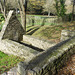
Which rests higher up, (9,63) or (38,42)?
(38,42)

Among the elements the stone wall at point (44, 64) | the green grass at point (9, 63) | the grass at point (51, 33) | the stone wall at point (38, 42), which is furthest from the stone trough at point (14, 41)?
the grass at point (51, 33)

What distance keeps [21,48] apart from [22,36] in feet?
11.1

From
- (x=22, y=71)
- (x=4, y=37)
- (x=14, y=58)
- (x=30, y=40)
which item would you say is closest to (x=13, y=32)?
(x=4, y=37)

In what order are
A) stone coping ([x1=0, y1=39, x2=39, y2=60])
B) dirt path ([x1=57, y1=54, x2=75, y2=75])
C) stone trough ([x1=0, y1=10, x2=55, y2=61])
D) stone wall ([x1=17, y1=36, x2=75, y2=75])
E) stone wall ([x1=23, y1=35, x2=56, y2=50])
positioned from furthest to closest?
stone wall ([x1=23, y1=35, x2=56, y2=50]) < stone trough ([x1=0, y1=10, x2=55, y2=61]) < stone coping ([x1=0, y1=39, x2=39, y2=60]) < dirt path ([x1=57, y1=54, x2=75, y2=75]) < stone wall ([x1=17, y1=36, x2=75, y2=75])

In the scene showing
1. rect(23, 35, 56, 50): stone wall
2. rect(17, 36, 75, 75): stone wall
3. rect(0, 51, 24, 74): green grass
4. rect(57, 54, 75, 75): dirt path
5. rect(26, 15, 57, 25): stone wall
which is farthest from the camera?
rect(26, 15, 57, 25): stone wall

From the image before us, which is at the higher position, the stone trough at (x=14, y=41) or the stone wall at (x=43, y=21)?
the stone wall at (x=43, y=21)

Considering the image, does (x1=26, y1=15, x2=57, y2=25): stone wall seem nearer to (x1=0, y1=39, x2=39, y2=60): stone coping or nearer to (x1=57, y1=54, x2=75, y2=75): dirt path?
(x1=0, y1=39, x2=39, y2=60): stone coping

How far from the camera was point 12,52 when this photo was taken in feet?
19.5

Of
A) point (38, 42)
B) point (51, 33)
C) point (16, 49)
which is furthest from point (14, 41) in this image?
point (51, 33)

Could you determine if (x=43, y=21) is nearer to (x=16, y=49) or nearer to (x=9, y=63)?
(x=16, y=49)

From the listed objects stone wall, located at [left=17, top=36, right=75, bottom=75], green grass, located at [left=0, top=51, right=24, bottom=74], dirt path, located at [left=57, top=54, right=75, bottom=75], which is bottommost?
green grass, located at [left=0, top=51, right=24, bottom=74]

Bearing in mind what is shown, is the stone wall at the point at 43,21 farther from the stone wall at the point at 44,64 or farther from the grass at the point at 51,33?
the stone wall at the point at 44,64

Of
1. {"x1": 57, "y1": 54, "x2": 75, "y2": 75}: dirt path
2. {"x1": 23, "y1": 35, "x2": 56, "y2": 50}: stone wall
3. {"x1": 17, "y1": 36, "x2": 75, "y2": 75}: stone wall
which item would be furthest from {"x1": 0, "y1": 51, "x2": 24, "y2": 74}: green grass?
{"x1": 57, "y1": 54, "x2": 75, "y2": 75}: dirt path

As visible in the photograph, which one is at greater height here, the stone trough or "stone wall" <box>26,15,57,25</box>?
"stone wall" <box>26,15,57,25</box>
